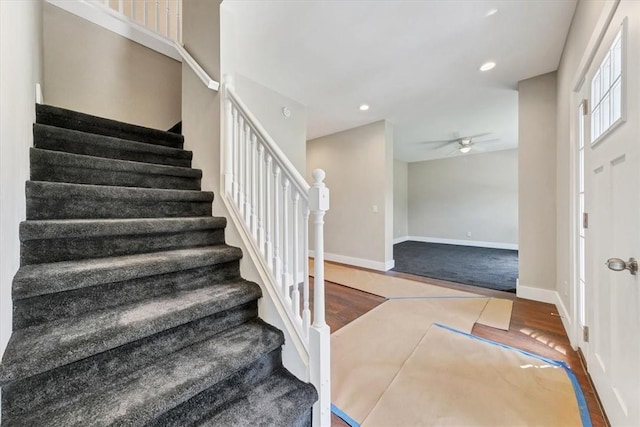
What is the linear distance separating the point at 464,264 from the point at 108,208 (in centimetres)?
531

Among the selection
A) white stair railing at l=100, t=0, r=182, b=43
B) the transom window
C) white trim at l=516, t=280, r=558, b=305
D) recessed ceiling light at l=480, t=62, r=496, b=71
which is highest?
white stair railing at l=100, t=0, r=182, b=43

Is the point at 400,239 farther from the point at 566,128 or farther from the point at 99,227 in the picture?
the point at 99,227

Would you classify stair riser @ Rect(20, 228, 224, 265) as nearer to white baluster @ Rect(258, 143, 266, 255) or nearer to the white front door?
white baluster @ Rect(258, 143, 266, 255)

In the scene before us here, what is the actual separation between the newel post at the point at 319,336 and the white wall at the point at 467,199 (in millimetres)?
7058

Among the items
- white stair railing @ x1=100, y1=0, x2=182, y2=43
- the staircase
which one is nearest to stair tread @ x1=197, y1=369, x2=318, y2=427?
the staircase

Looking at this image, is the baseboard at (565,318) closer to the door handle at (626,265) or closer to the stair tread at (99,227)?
the door handle at (626,265)

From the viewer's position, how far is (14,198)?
987 mm

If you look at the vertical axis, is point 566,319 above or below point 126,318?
below

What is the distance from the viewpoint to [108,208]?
4.84ft

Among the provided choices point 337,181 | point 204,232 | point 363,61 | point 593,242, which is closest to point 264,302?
point 204,232

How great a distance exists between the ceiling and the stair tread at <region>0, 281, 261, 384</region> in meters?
2.09

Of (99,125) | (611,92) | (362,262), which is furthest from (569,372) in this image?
(99,125)

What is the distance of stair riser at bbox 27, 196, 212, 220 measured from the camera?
1.28 meters

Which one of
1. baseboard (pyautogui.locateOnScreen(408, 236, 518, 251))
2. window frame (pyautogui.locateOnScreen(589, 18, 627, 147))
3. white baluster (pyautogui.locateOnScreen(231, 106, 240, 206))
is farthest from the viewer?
baseboard (pyautogui.locateOnScreen(408, 236, 518, 251))
